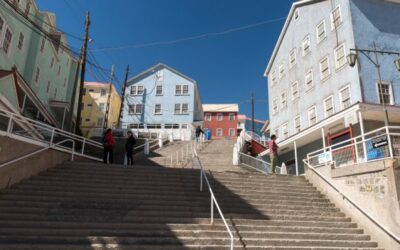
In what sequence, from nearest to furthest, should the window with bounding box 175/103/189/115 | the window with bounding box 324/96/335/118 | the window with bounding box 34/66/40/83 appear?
the window with bounding box 324/96/335/118 → the window with bounding box 34/66/40/83 → the window with bounding box 175/103/189/115

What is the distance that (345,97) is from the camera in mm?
17578

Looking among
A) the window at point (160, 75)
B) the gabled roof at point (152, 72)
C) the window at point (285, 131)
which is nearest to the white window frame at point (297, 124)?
the window at point (285, 131)

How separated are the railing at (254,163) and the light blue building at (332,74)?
6.11 feet

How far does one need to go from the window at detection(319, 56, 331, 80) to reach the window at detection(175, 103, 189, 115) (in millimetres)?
20180

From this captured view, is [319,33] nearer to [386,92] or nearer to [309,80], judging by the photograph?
[309,80]

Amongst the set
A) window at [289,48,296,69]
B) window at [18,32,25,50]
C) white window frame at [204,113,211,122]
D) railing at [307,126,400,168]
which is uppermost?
white window frame at [204,113,211,122]

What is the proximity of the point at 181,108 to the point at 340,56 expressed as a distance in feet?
74.2

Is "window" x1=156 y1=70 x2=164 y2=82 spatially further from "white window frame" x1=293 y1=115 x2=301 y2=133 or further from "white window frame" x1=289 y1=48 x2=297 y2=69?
"white window frame" x1=293 y1=115 x2=301 y2=133

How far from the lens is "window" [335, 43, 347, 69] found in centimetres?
1812

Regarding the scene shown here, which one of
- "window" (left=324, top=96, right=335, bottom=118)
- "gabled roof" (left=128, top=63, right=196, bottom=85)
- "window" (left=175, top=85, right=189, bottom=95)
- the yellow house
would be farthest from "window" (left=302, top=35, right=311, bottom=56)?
the yellow house

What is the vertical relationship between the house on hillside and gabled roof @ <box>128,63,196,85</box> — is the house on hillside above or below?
below

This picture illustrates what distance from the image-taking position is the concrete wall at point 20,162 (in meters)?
8.74

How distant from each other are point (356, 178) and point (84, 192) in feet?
26.8

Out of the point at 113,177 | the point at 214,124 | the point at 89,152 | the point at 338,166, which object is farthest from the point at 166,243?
the point at 214,124
